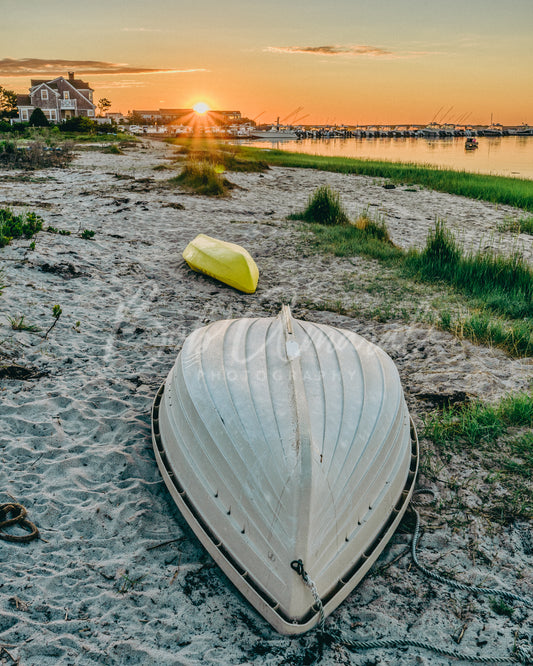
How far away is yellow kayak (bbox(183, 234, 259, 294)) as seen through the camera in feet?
23.1

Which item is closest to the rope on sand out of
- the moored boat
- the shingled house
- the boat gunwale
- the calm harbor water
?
the boat gunwale

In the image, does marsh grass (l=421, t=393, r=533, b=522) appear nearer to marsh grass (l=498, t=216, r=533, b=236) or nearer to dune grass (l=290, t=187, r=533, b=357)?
dune grass (l=290, t=187, r=533, b=357)

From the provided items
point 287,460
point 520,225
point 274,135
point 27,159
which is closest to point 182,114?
point 274,135

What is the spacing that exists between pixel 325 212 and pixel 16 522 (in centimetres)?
948

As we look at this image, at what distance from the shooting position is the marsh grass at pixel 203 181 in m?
13.5

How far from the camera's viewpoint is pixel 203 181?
46.1 ft

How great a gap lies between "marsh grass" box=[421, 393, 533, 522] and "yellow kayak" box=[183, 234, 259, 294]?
3507 mm

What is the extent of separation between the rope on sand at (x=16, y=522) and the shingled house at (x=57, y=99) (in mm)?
66689

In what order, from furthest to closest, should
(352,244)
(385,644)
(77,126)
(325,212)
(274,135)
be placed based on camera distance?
(274,135), (77,126), (325,212), (352,244), (385,644)

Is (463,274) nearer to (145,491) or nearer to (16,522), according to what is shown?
(145,491)

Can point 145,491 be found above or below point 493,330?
below

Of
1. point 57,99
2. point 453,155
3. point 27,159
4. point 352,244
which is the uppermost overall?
point 57,99

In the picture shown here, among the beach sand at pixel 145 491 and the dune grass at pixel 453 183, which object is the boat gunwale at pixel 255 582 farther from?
the dune grass at pixel 453 183

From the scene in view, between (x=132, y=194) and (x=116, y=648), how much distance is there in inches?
466
